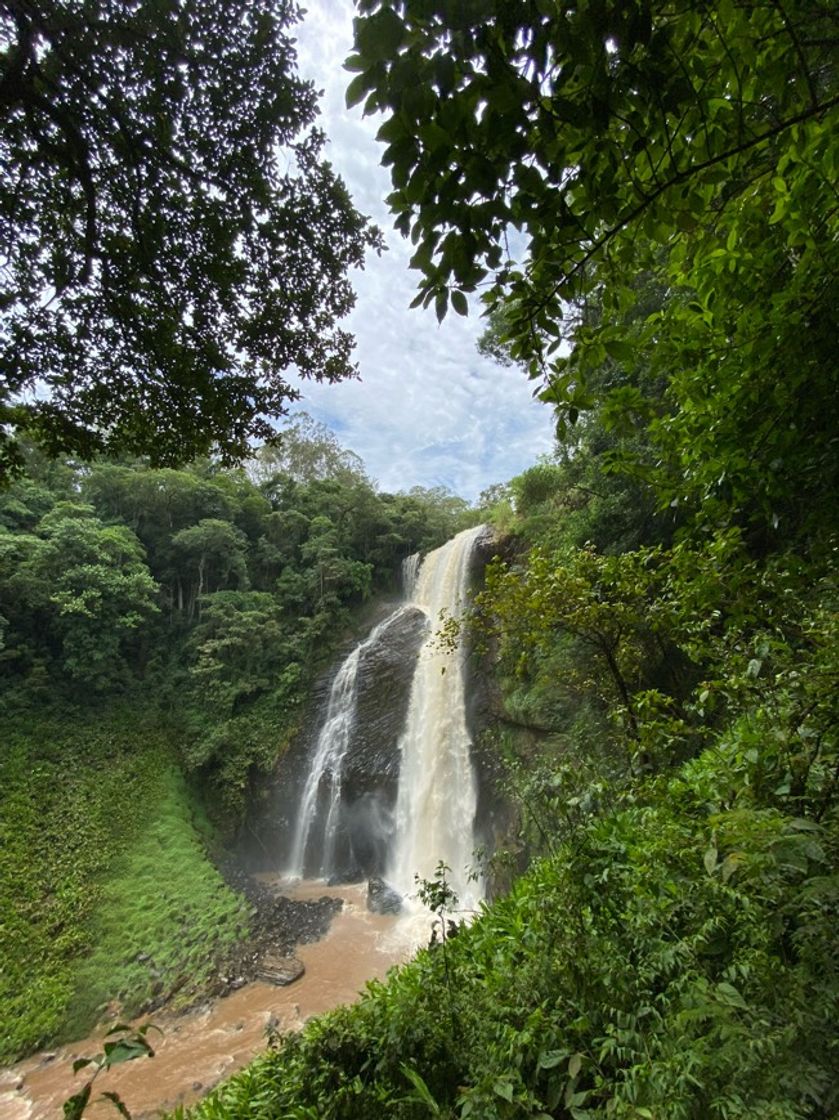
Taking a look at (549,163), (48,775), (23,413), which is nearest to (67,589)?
(48,775)

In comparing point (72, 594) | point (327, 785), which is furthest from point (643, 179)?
point (72, 594)

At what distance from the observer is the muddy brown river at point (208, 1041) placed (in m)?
5.70

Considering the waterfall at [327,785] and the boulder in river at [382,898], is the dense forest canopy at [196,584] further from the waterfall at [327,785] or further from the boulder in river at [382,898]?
the boulder in river at [382,898]

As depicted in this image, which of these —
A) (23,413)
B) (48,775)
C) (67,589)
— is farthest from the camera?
(67,589)

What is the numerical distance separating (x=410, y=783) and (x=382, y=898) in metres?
2.28

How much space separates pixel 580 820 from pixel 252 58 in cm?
609

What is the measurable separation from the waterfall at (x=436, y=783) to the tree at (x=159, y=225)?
5.82 metres

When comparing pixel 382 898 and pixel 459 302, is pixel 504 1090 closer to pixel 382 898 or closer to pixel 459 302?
pixel 459 302

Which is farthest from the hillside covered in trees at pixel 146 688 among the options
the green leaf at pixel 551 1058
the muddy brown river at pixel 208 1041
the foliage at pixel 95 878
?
the green leaf at pixel 551 1058

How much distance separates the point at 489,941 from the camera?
3.50 m

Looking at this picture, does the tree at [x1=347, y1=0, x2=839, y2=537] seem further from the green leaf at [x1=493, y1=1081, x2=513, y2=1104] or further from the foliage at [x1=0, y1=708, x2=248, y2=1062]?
the foliage at [x1=0, y1=708, x2=248, y2=1062]

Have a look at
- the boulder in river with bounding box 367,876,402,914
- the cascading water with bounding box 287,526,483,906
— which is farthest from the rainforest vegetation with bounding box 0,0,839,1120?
the boulder in river with bounding box 367,876,402,914

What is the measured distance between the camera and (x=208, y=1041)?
6500mm

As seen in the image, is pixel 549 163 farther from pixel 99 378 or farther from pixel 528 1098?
pixel 99 378
